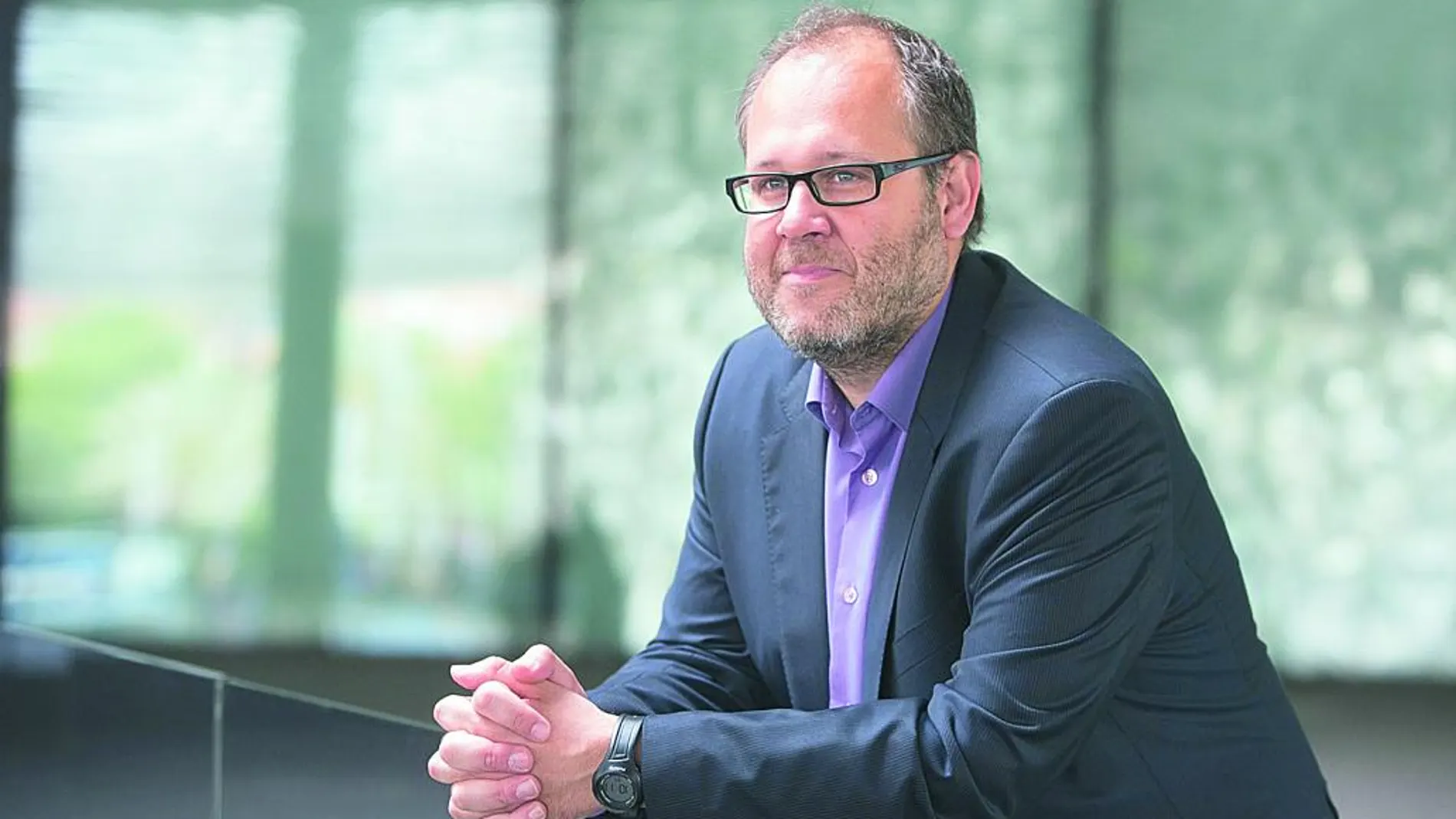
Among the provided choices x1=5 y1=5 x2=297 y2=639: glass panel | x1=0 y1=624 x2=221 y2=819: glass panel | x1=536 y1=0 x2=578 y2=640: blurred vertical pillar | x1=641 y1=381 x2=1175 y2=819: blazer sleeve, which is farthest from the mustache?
x1=5 y1=5 x2=297 y2=639: glass panel

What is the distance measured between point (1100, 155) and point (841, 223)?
3.12 meters

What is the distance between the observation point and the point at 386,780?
1691mm

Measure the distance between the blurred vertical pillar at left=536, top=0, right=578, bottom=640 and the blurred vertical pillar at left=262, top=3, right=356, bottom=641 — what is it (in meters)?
0.62

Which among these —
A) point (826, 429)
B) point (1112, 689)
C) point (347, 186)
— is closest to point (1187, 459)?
point (1112, 689)

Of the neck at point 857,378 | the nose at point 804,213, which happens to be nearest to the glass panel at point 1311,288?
the neck at point 857,378

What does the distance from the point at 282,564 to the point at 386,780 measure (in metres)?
3.32

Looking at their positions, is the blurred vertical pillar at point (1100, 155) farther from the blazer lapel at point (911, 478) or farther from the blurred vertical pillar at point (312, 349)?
the blazer lapel at point (911, 478)

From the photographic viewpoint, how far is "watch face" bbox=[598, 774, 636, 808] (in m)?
1.47

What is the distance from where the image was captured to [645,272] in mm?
4730

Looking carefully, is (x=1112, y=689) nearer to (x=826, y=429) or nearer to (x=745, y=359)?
(x=826, y=429)

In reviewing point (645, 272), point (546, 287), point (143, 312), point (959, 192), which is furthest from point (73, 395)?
point (959, 192)

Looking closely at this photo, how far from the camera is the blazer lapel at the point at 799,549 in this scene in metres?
1.68

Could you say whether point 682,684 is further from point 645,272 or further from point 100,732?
point 645,272

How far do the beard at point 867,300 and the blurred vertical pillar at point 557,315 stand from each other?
3.14 m
